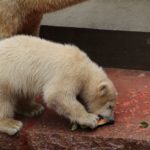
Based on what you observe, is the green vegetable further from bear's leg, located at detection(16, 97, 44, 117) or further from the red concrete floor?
bear's leg, located at detection(16, 97, 44, 117)

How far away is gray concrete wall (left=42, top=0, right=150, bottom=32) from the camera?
5.52 metres

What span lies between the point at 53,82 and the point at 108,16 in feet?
6.31

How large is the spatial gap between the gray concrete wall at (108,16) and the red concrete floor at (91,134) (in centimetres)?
108

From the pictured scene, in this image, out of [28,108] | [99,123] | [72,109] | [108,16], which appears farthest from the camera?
[108,16]

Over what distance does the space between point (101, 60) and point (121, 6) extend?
1000 mm

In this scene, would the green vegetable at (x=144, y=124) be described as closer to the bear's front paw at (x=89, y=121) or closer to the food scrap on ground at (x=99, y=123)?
the food scrap on ground at (x=99, y=123)

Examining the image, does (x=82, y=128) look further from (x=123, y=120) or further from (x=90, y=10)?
(x=90, y=10)

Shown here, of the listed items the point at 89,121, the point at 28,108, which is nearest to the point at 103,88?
the point at 89,121

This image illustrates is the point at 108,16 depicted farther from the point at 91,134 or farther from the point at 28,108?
the point at 91,134

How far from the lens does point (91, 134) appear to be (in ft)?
13.6

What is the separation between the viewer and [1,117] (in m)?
4.20

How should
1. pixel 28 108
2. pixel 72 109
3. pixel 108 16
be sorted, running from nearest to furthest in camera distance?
pixel 72 109 → pixel 28 108 → pixel 108 16

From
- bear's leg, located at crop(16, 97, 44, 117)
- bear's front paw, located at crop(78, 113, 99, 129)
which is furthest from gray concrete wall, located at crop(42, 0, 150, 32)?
bear's front paw, located at crop(78, 113, 99, 129)

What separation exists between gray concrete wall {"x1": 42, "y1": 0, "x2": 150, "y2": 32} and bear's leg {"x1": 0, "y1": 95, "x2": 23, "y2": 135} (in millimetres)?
1567
